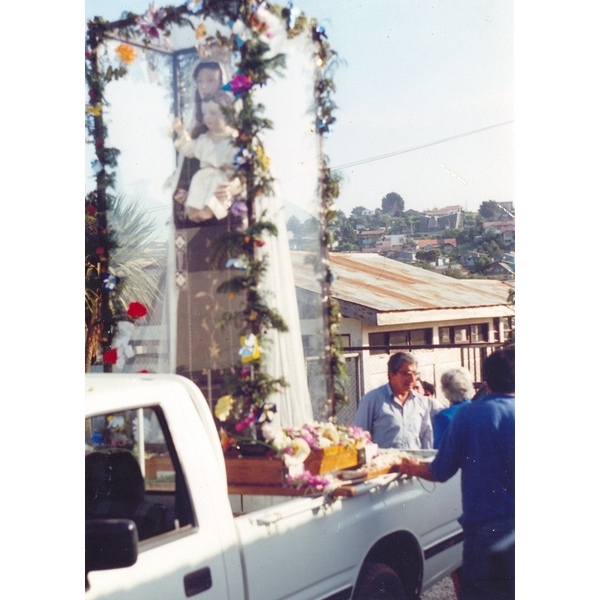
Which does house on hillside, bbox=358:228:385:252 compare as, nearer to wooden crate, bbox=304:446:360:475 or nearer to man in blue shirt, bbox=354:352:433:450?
man in blue shirt, bbox=354:352:433:450

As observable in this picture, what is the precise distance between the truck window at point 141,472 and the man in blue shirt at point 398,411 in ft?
2.57

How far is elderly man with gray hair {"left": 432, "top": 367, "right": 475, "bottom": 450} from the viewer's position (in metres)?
2.74

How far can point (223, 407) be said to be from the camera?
3.18 metres

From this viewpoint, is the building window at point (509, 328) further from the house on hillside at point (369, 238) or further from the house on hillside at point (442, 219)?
the house on hillside at point (369, 238)

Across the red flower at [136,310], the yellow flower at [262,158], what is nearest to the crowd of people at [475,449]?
the yellow flower at [262,158]

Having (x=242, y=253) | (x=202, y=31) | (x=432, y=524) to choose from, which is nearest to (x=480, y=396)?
(x=432, y=524)

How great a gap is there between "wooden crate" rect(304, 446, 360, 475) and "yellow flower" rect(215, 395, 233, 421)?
41 cm

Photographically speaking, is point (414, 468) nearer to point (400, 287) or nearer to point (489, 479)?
point (489, 479)

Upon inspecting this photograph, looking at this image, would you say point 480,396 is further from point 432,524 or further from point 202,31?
point 202,31

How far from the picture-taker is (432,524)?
2748 mm

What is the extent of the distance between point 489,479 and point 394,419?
16.3 inches

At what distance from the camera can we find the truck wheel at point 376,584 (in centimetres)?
268

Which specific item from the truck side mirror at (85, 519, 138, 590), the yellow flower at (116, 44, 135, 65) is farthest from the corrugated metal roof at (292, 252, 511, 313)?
the yellow flower at (116, 44, 135, 65)
